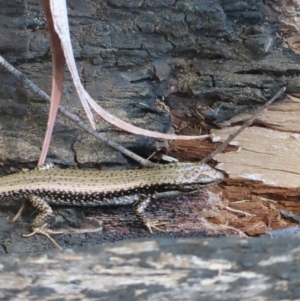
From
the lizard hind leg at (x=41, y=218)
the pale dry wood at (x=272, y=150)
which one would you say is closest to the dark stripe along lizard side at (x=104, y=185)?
the lizard hind leg at (x=41, y=218)

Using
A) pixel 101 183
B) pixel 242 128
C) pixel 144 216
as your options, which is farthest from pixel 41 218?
pixel 242 128

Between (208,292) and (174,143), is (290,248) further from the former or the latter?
(174,143)

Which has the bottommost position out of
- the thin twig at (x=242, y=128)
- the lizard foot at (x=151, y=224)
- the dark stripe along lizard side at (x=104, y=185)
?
the lizard foot at (x=151, y=224)

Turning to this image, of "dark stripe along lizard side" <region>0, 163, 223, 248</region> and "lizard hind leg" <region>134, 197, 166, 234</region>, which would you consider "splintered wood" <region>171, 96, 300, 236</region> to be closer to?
"dark stripe along lizard side" <region>0, 163, 223, 248</region>

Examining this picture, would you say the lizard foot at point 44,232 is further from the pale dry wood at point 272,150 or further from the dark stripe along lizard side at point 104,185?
the pale dry wood at point 272,150

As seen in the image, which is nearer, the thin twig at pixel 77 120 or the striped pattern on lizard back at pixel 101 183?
the thin twig at pixel 77 120

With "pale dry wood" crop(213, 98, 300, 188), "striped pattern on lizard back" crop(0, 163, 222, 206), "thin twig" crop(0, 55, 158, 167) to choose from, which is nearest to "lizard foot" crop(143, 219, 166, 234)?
"striped pattern on lizard back" crop(0, 163, 222, 206)
